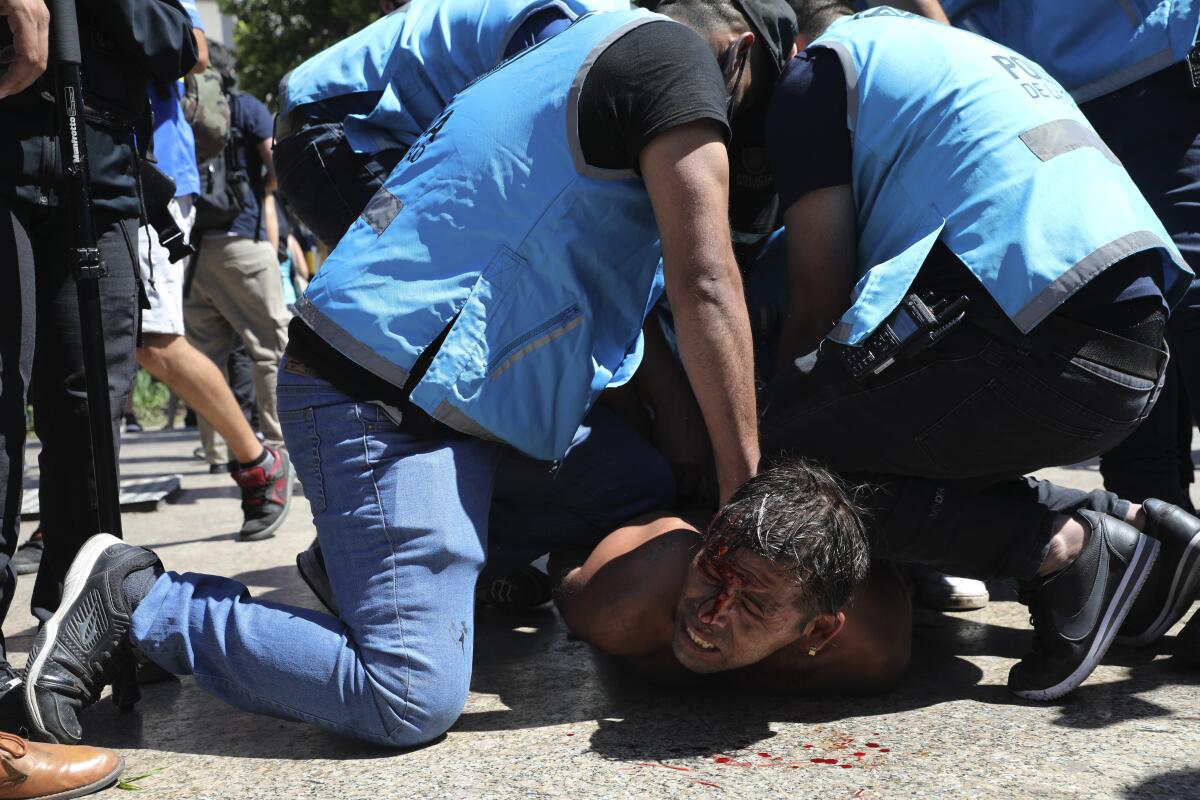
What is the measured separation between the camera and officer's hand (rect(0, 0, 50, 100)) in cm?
206

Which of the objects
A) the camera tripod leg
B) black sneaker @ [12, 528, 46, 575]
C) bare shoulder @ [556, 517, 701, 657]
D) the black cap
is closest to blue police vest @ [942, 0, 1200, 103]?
the black cap

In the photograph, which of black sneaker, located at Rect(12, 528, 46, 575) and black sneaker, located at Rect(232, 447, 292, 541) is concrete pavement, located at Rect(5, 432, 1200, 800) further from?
Result: black sneaker, located at Rect(232, 447, 292, 541)

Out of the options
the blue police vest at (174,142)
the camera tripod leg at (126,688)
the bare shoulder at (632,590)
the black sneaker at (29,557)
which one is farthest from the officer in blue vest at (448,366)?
the black sneaker at (29,557)

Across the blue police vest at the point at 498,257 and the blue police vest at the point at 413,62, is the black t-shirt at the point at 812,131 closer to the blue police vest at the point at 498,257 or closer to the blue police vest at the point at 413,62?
the blue police vest at the point at 498,257

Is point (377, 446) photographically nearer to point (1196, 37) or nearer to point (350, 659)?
point (350, 659)

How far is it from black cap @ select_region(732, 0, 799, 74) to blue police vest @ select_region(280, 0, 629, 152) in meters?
0.38

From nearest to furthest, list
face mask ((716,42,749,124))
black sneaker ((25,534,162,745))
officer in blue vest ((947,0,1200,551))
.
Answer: black sneaker ((25,534,162,745)) < face mask ((716,42,749,124)) < officer in blue vest ((947,0,1200,551))

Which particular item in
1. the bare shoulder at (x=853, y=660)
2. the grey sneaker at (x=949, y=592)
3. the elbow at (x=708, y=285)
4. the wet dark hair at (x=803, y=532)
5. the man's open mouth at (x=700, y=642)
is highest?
the elbow at (x=708, y=285)

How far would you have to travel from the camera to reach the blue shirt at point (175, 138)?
305 cm

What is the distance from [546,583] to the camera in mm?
3129

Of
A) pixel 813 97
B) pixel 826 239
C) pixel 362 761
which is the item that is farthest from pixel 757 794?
pixel 813 97

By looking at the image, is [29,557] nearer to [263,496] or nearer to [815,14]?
[263,496]

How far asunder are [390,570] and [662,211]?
2.80 feet

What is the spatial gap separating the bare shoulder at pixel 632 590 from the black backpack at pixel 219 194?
11.1 ft
